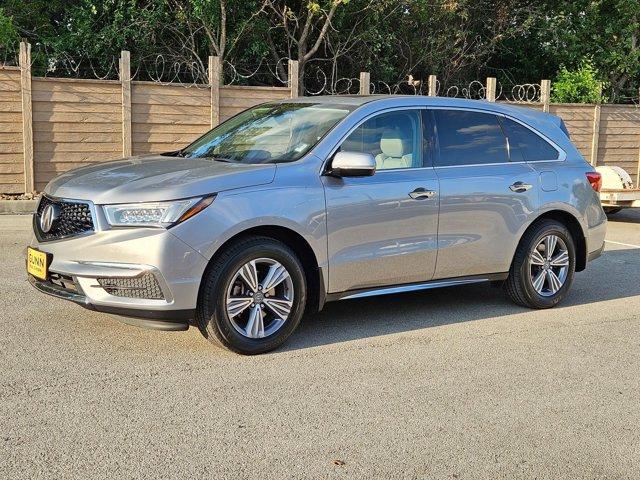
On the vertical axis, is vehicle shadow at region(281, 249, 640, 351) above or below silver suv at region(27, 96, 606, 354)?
below

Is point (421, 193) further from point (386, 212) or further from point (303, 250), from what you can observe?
point (303, 250)

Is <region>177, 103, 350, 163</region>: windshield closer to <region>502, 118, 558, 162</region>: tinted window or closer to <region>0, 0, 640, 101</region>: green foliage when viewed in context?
<region>502, 118, 558, 162</region>: tinted window

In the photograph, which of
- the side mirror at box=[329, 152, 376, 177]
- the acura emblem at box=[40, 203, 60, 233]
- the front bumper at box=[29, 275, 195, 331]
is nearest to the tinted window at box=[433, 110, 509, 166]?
the side mirror at box=[329, 152, 376, 177]

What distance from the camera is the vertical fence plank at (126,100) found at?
42.5 feet

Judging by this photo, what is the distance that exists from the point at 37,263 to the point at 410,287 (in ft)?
8.82

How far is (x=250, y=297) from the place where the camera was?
5.14 meters

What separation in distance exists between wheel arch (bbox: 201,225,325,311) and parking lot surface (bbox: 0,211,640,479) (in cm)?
35

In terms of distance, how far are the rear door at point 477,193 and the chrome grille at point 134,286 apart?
90.7 inches

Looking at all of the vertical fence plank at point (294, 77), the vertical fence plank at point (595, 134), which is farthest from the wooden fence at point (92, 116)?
the vertical fence plank at point (595, 134)

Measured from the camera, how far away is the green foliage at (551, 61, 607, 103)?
1825cm

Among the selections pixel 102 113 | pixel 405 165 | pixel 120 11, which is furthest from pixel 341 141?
pixel 120 11

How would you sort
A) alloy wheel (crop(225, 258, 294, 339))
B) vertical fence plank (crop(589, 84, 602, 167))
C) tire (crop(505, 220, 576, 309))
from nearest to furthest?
alloy wheel (crop(225, 258, 294, 339)) < tire (crop(505, 220, 576, 309)) < vertical fence plank (crop(589, 84, 602, 167))

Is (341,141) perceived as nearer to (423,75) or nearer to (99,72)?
(99,72)

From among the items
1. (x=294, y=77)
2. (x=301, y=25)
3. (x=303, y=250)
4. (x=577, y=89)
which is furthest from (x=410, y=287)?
(x=577, y=89)
